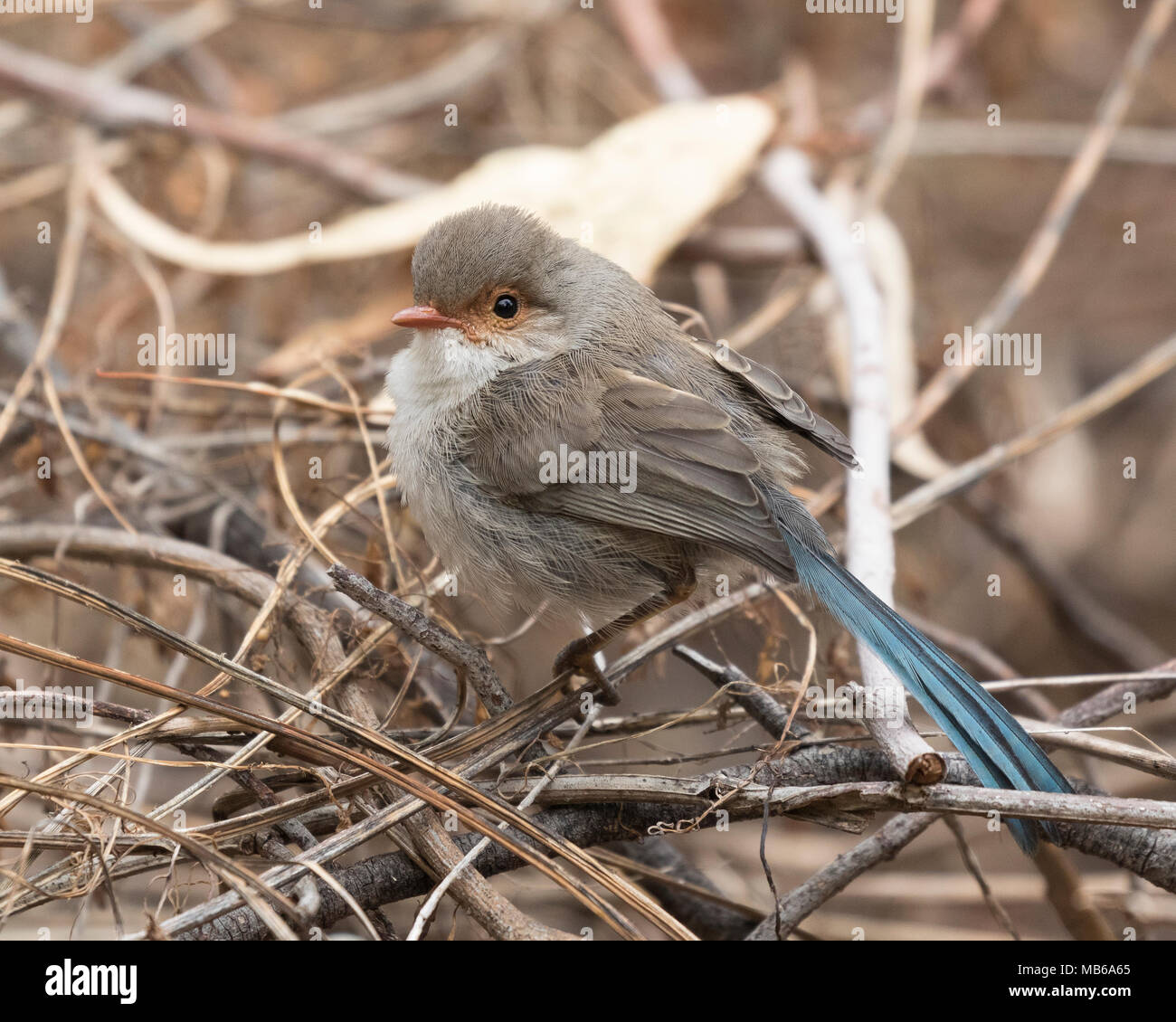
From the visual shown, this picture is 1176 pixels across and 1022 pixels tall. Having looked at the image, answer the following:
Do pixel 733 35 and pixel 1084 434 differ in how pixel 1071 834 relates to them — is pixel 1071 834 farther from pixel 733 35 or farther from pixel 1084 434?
pixel 733 35

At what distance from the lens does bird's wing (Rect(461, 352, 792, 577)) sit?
2.92 m

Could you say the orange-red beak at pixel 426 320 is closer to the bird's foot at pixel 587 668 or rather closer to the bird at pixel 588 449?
the bird at pixel 588 449

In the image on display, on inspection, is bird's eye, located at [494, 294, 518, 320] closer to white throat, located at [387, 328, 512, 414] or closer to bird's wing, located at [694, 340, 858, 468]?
white throat, located at [387, 328, 512, 414]

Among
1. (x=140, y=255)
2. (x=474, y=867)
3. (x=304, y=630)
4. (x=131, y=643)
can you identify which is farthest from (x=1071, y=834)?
(x=140, y=255)

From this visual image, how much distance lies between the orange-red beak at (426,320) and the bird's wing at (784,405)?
0.75m

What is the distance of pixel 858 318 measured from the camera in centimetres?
411

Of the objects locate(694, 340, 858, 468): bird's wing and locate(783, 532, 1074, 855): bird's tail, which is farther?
locate(694, 340, 858, 468): bird's wing

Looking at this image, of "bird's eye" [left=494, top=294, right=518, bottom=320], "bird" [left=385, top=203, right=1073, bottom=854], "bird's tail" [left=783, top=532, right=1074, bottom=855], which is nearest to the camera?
"bird's tail" [left=783, top=532, right=1074, bottom=855]

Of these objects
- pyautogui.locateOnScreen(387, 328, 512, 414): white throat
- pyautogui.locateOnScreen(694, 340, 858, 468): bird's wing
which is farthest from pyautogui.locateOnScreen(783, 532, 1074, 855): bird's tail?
pyautogui.locateOnScreen(387, 328, 512, 414): white throat

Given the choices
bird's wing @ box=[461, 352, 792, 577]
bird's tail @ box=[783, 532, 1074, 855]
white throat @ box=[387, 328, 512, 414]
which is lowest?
bird's tail @ box=[783, 532, 1074, 855]

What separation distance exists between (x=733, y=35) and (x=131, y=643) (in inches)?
214

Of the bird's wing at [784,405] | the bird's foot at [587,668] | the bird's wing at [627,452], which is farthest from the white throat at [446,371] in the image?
the bird's foot at [587,668]

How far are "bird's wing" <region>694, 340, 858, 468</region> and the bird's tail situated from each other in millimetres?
574
